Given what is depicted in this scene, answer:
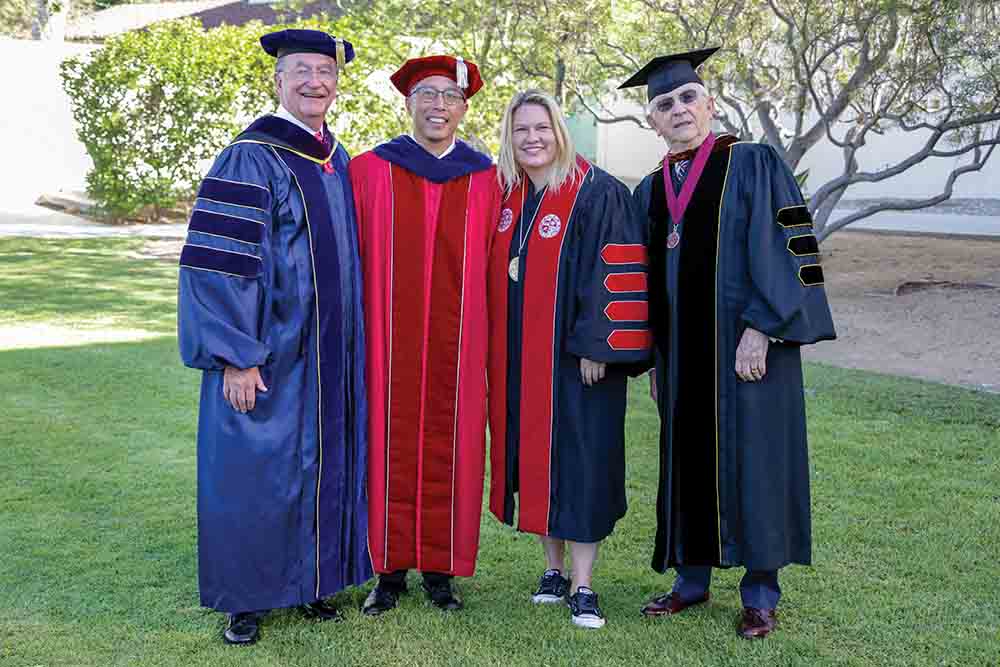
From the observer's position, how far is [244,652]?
11.3 feet

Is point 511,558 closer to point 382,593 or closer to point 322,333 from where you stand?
point 382,593

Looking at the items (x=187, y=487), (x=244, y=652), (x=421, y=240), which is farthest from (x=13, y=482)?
(x=421, y=240)

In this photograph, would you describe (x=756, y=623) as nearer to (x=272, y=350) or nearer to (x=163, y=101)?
(x=272, y=350)

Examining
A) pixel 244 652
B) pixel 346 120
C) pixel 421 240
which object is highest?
pixel 346 120

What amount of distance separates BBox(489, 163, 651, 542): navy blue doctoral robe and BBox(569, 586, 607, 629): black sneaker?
0.68ft

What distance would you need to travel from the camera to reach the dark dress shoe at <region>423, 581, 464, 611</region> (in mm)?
3794

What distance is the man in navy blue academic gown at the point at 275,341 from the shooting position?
131 inches

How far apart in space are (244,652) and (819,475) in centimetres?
311

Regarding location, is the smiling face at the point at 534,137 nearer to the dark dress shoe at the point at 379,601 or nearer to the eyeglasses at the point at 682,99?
the eyeglasses at the point at 682,99

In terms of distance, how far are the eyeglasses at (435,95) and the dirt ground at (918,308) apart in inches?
205

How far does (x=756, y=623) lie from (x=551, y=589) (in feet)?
2.41

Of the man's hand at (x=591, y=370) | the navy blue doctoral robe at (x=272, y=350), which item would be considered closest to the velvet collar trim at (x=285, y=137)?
the navy blue doctoral robe at (x=272, y=350)

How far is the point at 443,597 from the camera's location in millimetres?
3818

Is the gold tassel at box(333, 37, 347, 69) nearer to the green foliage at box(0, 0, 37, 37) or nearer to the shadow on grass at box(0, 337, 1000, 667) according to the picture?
the shadow on grass at box(0, 337, 1000, 667)
